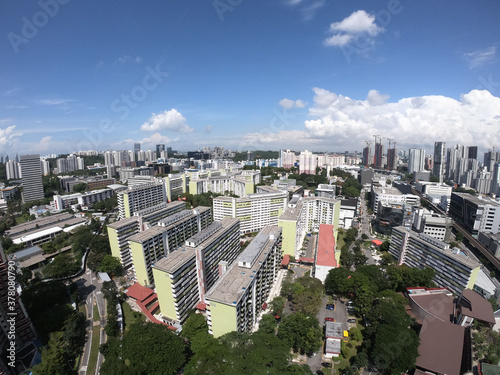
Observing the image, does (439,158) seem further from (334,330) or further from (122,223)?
(122,223)

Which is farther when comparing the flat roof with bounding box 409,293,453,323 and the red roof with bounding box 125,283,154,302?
the red roof with bounding box 125,283,154,302

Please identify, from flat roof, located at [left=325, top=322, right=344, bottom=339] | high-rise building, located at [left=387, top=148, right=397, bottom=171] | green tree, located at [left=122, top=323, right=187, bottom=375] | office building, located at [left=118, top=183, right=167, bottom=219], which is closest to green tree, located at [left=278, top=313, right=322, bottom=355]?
flat roof, located at [left=325, top=322, right=344, bottom=339]

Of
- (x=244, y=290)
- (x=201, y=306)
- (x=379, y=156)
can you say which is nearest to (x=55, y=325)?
(x=201, y=306)

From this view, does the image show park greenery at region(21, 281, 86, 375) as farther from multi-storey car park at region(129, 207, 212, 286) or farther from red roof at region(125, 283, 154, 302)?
multi-storey car park at region(129, 207, 212, 286)

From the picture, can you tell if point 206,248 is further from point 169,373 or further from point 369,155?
point 369,155

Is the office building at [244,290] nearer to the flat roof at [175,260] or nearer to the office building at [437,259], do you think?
the flat roof at [175,260]

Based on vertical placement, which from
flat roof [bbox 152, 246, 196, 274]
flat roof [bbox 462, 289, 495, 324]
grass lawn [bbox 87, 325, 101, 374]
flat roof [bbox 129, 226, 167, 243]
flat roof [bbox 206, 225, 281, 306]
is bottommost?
grass lawn [bbox 87, 325, 101, 374]

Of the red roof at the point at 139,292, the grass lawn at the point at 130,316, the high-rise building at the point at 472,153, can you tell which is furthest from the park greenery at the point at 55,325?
the high-rise building at the point at 472,153

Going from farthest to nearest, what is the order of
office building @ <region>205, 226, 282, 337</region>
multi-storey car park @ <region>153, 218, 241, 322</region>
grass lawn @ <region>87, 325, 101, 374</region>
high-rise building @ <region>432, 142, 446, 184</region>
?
high-rise building @ <region>432, 142, 446, 184</region> → multi-storey car park @ <region>153, 218, 241, 322</region> → grass lawn @ <region>87, 325, 101, 374</region> → office building @ <region>205, 226, 282, 337</region>
